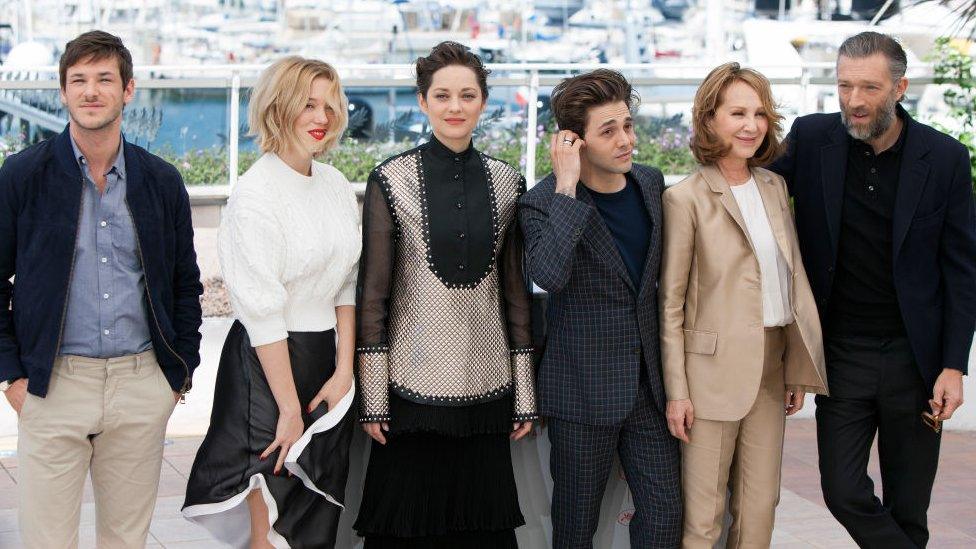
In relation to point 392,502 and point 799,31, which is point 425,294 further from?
point 799,31

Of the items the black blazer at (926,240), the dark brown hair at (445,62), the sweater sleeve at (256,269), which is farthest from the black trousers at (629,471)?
the dark brown hair at (445,62)

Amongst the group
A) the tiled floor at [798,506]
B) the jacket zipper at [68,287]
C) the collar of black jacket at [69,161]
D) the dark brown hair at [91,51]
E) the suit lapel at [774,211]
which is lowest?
the tiled floor at [798,506]

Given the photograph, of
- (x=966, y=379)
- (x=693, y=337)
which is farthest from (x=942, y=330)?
(x=966, y=379)

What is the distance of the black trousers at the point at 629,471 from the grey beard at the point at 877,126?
3.29ft

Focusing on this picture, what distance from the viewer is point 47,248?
3266 millimetres

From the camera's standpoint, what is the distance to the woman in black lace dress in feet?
11.7

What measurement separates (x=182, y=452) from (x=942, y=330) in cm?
386

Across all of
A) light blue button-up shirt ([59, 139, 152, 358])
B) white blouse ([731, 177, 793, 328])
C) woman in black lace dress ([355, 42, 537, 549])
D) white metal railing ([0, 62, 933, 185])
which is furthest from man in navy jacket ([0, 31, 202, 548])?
white metal railing ([0, 62, 933, 185])

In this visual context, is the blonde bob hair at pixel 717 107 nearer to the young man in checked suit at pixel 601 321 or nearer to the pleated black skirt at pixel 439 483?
the young man in checked suit at pixel 601 321

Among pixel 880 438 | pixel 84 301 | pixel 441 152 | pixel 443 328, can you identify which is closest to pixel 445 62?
pixel 441 152

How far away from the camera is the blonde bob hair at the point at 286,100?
11.2 ft

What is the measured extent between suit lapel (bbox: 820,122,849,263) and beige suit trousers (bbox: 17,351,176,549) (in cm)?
202

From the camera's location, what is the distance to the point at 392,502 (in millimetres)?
3701

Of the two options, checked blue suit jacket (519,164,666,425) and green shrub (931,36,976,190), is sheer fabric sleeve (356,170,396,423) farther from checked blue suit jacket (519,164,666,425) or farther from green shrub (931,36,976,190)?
green shrub (931,36,976,190)
